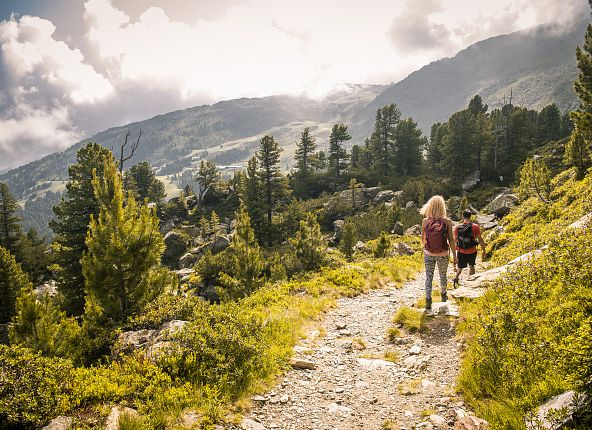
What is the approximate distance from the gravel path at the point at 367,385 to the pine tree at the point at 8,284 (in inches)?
1311

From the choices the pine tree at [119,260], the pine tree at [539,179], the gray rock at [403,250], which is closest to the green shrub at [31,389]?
the pine tree at [119,260]

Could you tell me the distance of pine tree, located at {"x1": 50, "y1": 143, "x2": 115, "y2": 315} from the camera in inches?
907

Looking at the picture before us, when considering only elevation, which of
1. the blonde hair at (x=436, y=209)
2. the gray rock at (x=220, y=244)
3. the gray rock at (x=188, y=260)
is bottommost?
the gray rock at (x=188, y=260)

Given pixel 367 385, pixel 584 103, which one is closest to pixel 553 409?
pixel 367 385

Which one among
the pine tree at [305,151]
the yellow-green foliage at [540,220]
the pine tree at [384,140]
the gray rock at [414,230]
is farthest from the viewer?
the pine tree at [384,140]

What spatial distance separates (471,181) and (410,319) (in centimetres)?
5640

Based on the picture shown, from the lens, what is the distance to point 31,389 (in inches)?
179

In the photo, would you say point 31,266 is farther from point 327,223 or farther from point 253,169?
point 327,223

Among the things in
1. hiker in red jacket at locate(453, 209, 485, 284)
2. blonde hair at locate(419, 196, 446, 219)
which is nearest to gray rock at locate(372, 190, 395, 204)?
hiker in red jacket at locate(453, 209, 485, 284)

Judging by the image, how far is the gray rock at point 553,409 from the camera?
125 inches

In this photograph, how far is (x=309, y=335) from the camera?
8492mm

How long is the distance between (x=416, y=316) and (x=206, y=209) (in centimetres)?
5900

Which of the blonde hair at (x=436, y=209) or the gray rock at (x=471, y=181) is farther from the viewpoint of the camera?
the gray rock at (x=471, y=181)

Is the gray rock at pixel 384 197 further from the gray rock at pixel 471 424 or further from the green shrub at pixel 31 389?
the green shrub at pixel 31 389
